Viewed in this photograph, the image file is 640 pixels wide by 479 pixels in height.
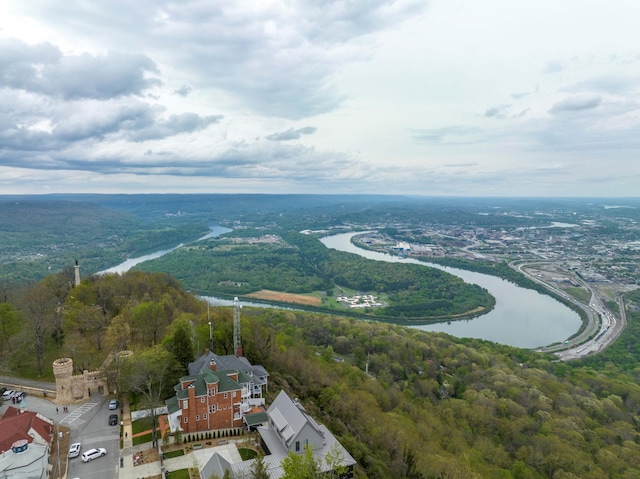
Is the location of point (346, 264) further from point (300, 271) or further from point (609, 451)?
point (609, 451)

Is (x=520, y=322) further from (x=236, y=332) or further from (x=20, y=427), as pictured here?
(x=20, y=427)

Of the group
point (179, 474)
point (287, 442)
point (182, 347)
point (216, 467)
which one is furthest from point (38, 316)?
point (287, 442)

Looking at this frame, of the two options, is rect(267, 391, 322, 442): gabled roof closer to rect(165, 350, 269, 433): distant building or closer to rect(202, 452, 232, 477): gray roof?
rect(165, 350, 269, 433): distant building

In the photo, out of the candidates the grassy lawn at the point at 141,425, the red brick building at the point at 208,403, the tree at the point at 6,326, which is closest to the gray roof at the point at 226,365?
the red brick building at the point at 208,403

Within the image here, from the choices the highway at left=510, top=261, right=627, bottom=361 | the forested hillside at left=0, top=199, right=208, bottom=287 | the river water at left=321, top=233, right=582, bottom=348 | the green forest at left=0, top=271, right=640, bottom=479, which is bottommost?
the river water at left=321, top=233, right=582, bottom=348

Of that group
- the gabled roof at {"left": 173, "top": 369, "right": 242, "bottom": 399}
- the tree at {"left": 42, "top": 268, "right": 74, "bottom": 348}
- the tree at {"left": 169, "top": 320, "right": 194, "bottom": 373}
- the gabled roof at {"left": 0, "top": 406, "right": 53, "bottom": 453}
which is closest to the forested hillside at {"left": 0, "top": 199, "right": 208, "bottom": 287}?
the tree at {"left": 42, "top": 268, "right": 74, "bottom": 348}

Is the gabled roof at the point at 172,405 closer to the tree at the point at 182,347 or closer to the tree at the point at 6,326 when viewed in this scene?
the tree at the point at 182,347
